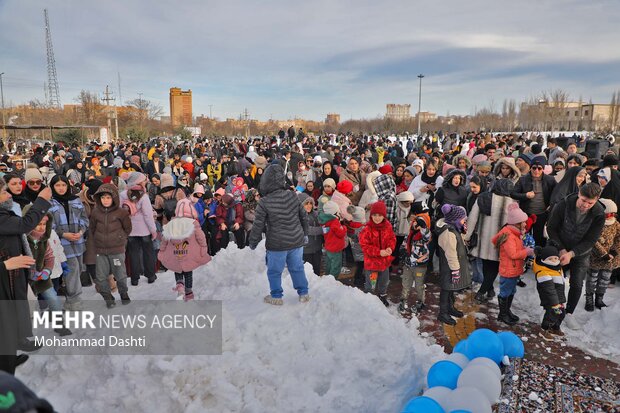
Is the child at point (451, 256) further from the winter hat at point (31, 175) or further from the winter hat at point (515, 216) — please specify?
the winter hat at point (31, 175)

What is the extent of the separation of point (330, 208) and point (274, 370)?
3.02 meters

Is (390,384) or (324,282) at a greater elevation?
(324,282)

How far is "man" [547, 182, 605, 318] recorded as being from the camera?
504 cm

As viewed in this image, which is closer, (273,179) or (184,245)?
(273,179)

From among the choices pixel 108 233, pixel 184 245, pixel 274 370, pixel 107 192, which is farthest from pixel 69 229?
pixel 274 370

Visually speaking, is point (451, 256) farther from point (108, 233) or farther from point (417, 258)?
point (108, 233)

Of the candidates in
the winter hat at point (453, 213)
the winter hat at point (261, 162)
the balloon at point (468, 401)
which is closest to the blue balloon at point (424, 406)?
the balloon at point (468, 401)

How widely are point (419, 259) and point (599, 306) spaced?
9.24ft

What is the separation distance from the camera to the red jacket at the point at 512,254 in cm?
528

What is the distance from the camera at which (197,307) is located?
15.8 feet

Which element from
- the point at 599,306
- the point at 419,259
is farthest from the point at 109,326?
the point at 599,306

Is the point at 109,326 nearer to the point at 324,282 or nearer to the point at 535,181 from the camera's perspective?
the point at 324,282

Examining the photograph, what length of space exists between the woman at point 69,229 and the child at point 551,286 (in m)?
6.12

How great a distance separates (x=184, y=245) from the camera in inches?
216
